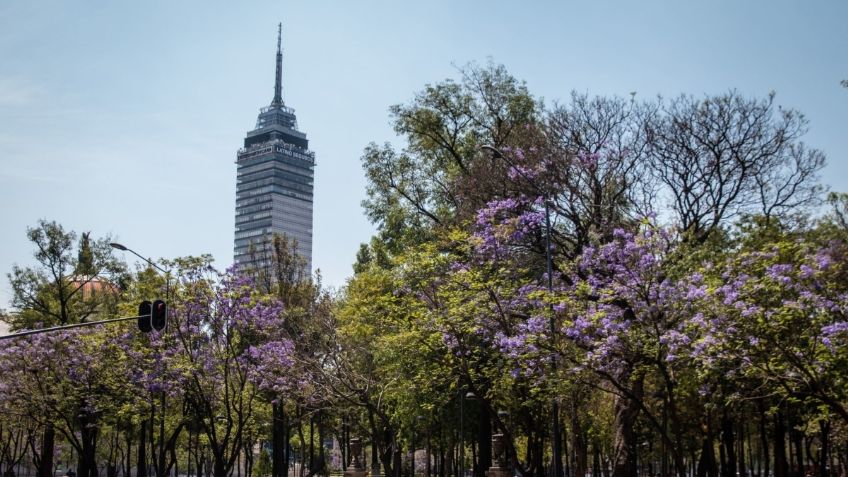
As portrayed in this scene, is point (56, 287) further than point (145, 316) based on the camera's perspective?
Yes

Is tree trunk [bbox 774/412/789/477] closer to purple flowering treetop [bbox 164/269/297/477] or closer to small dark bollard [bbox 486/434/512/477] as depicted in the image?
small dark bollard [bbox 486/434/512/477]

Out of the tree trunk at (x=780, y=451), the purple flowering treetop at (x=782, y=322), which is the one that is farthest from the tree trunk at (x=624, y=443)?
the tree trunk at (x=780, y=451)

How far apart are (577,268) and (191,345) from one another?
15.9 m

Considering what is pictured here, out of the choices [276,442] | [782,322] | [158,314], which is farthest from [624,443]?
[276,442]

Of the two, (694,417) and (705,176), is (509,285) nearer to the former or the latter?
(705,176)

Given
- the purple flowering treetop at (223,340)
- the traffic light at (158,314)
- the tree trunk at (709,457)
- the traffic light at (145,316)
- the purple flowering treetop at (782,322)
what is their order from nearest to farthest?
the purple flowering treetop at (782,322) < the traffic light at (158,314) < the traffic light at (145,316) < the tree trunk at (709,457) < the purple flowering treetop at (223,340)

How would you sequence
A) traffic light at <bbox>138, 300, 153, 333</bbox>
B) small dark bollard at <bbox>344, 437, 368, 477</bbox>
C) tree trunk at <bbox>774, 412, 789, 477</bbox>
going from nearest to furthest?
traffic light at <bbox>138, 300, 153, 333</bbox> → tree trunk at <bbox>774, 412, 789, 477</bbox> → small dark bollard at <bbox>344, 437, 368, 477</bbox>

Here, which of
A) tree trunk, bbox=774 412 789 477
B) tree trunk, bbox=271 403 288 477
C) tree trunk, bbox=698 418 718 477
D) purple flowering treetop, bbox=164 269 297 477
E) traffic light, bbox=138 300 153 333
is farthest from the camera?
tree trunk, bbox=271 403 288 477

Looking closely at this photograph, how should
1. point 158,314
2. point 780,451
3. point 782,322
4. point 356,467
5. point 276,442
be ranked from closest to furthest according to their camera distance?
point 782,322 < point 158,314 < point 780,451 < point 356,467 < point 276,442

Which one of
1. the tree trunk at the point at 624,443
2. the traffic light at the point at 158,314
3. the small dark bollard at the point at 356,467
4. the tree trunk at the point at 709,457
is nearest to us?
the traffic light at the point at 158,314

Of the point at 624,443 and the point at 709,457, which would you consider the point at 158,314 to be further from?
the point at 709,457

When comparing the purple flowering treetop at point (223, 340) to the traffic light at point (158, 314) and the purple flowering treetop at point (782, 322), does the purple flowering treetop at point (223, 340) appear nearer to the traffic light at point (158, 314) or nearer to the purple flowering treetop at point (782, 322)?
the traffic light at point (158, 314)

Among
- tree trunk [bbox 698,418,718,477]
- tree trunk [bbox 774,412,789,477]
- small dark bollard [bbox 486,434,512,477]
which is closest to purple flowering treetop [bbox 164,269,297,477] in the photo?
small dark bollard [bbox 486,434,512,477]

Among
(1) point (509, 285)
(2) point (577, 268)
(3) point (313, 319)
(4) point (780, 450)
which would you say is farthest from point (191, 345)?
(4) point (780, 450)
